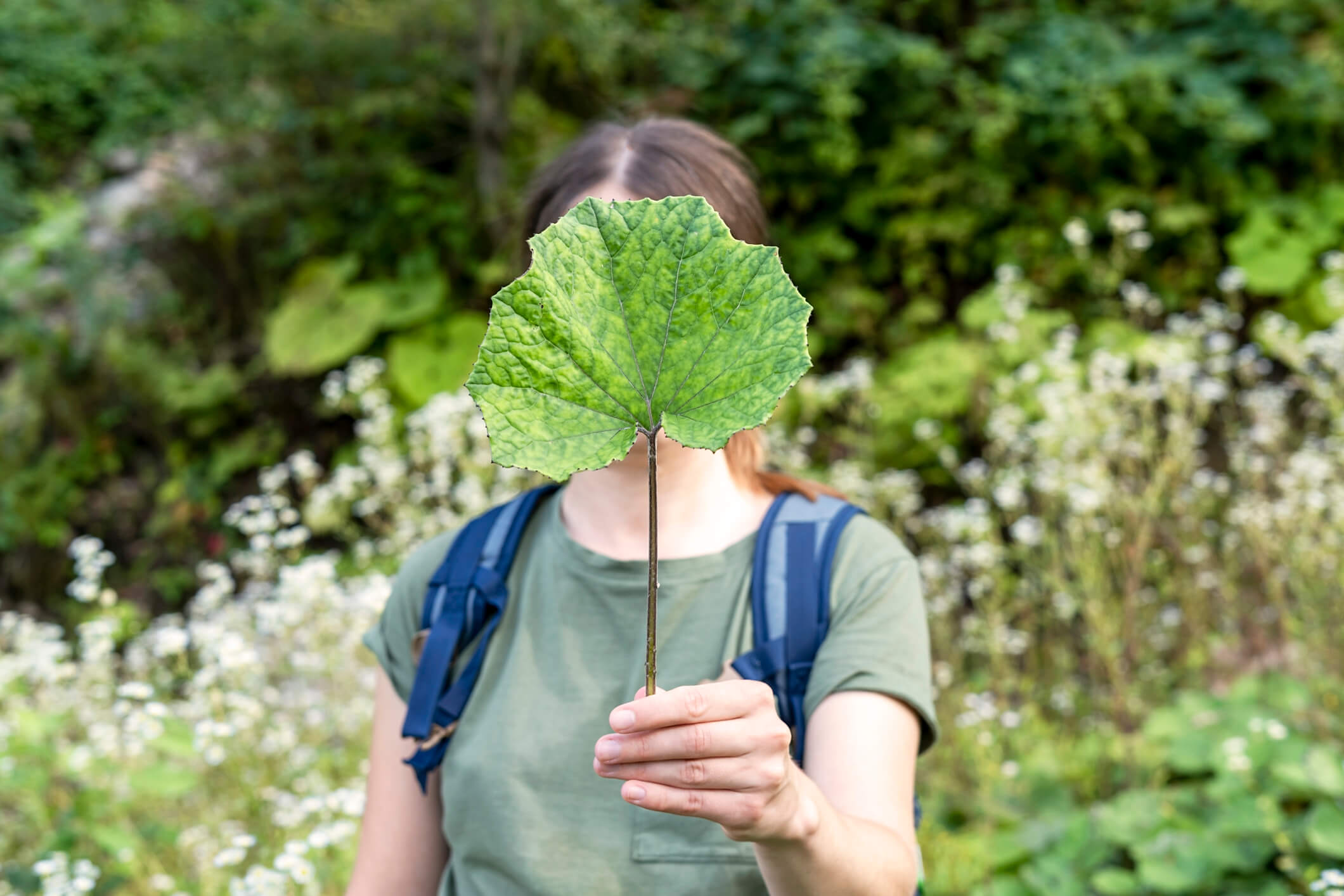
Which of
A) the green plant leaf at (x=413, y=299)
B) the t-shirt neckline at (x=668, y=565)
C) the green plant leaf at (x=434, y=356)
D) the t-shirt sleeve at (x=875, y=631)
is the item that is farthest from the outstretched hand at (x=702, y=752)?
the green plant leaf at (x=413, y=299)

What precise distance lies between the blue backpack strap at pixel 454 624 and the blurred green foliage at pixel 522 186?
3230mm

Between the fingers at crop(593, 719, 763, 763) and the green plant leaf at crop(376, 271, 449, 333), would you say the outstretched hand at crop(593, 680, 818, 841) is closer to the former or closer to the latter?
the fingers at crop(593, 719, 763, 763)

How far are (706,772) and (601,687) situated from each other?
1.75 ft

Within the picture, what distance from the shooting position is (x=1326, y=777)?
2018 mm

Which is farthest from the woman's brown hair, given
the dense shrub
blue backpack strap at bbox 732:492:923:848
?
the dense shrub

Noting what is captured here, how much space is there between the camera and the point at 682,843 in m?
1.20

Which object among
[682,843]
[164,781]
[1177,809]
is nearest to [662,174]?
[682,843]

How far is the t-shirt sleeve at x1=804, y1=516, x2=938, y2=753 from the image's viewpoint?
1.17 metres

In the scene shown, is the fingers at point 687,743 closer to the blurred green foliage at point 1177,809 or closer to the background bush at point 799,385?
the background bush at point 799,385

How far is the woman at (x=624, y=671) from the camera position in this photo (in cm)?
117

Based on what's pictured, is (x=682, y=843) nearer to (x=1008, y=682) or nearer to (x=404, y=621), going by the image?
(x=404, y=621)

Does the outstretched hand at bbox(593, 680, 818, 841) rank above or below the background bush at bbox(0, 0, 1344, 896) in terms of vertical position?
above

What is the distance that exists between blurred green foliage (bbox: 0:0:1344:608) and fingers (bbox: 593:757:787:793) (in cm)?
365

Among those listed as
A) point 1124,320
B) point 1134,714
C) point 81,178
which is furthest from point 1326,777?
point 81,178
